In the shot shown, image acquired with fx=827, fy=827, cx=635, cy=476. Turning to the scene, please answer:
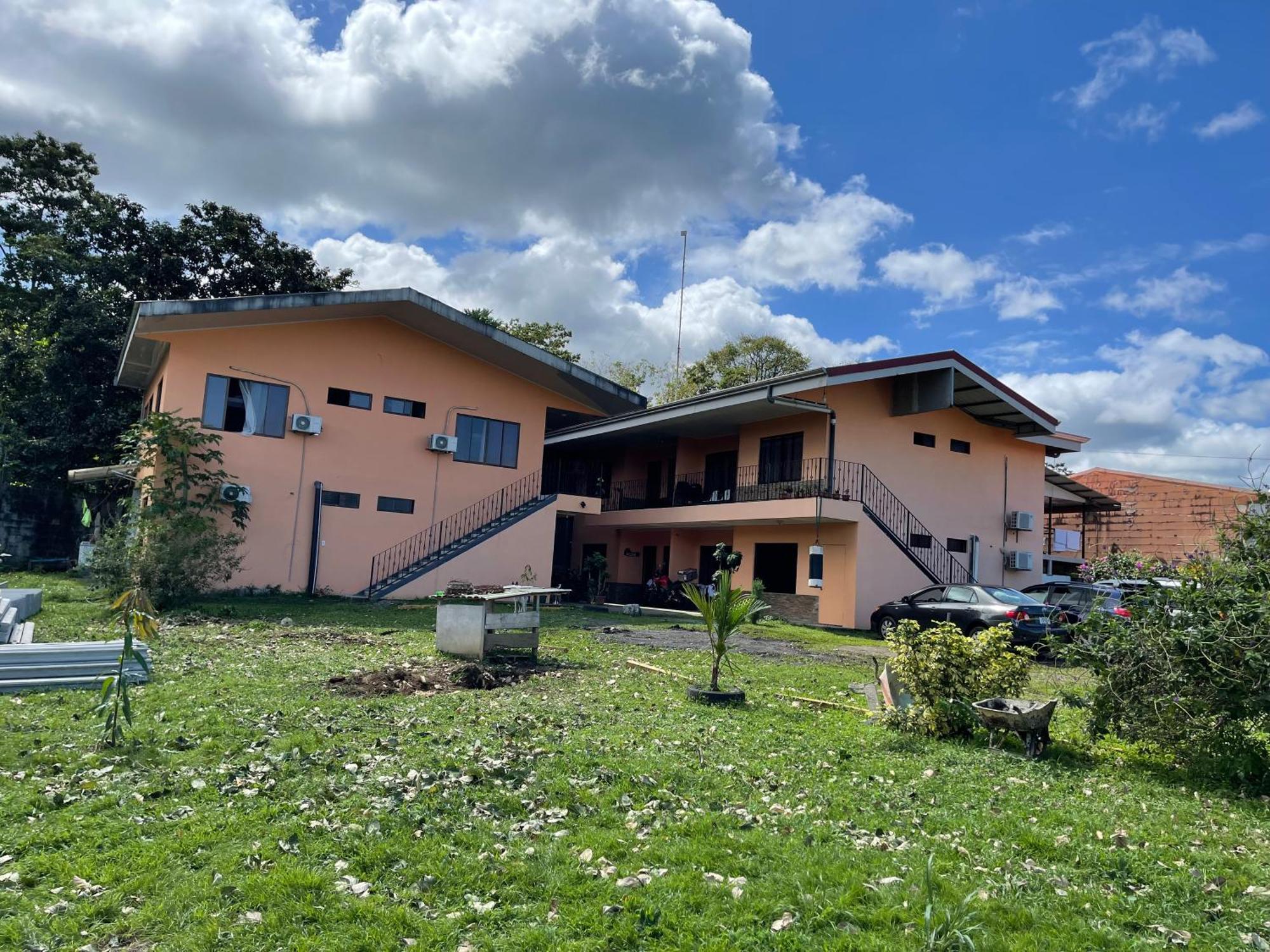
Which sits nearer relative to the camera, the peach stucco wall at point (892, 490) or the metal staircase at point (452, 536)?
the peach stucco wall at point (892, 490)

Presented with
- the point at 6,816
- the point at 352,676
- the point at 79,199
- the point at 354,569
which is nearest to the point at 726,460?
the point at 354,569

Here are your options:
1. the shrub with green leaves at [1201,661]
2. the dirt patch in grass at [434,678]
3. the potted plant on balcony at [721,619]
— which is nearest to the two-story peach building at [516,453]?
the dirt patch in grass at [434,678]

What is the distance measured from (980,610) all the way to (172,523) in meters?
15.5

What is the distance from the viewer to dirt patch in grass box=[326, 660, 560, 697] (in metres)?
8.65

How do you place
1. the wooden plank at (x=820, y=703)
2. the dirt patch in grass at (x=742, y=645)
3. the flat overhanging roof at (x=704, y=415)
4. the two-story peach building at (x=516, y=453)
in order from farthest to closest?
the flat overhanging roof at (x=704, y=415)
the two-story peach building at (x=516, y=453)
the dirt patch in grass at (x=742, y=645)
the wooden plank at (x=820, y=703)

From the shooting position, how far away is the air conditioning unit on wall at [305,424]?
1925cm

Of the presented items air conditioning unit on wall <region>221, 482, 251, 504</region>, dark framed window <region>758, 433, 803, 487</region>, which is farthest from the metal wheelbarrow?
air conditioning unit on wall <region>221, 482, 251, 504</region>

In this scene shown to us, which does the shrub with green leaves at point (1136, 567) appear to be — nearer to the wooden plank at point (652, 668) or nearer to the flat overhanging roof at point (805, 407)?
the wooden plank at point (652, 668)

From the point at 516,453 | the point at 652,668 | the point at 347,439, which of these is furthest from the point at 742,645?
the point at 347,439

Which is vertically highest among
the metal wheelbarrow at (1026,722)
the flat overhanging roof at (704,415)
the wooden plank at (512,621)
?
the flat overhanging roof at (704,415)

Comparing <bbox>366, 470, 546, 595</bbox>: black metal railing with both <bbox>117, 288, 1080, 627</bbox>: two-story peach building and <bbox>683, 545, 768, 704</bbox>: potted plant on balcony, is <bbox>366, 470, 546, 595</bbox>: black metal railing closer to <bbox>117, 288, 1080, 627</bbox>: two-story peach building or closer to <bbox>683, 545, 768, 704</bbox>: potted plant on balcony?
<bbox>117, 288, 1080, 627</bbox>: two-story peach building

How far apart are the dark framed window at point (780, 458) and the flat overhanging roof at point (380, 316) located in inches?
144

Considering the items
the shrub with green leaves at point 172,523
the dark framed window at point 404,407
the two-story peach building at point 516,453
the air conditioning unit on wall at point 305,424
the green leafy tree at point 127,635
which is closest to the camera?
the green leafy tree at point 127,635

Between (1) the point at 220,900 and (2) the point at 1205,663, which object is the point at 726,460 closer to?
(2) the point at 1205,663
